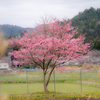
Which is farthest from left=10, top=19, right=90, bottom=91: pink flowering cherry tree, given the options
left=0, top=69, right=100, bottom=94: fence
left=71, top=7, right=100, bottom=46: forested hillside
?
left=71, top=7, right=100, bottom=46: forested hillside

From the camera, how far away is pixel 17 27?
464 inches

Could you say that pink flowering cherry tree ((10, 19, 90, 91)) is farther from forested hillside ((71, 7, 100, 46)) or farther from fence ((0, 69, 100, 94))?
forested hillside ((71, 7, 100, 46))

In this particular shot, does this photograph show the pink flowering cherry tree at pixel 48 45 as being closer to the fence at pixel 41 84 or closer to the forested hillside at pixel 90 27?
the fence at pixel 41 84

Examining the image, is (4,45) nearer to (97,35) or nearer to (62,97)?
(62,97)

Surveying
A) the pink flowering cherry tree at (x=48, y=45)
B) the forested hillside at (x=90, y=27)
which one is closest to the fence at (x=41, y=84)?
the pink flowering cherry tree at (x=48, y=45)

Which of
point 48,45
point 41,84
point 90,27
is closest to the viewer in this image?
point 48,45

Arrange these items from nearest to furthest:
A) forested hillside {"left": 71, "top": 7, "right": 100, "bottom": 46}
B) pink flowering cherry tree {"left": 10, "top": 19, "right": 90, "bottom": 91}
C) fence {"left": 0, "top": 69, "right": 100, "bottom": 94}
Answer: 1. pink flowering cherry tree {"left": 10, "top": 19, "right": 90, "bottom": 91}
2. fence {"left": 0, "top": 69, "right": 100, "bottom": 94}
3. forested hillside {"left": 71, "top": 7, "right": 100, "bottom": 46}

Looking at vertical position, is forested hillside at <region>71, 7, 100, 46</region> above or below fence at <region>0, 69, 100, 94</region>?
above

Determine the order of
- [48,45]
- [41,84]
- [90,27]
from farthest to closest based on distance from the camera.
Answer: [90,27] → [41,84] → [48,45]

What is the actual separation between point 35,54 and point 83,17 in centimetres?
9527

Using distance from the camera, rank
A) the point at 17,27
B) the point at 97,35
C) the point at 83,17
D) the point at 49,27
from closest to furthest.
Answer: the point at 49,27 → the point at 17,27 → the point at 97,35 → the point at 83,17

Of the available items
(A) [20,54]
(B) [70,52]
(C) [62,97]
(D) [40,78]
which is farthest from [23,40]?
(D) [40,78]

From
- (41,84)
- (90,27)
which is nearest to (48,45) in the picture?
(41,84)

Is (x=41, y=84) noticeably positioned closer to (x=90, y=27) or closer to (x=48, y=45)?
(x=48, y=45)
